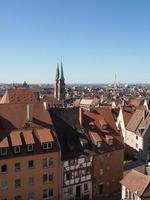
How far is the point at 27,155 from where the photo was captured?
51.7 meters

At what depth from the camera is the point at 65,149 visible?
56.1m

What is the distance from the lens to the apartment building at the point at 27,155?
50.6 meters

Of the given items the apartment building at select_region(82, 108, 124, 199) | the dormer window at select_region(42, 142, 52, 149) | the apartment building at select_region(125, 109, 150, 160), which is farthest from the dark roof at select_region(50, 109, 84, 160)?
the apartment building at select_region(125, 109, 150, 160)

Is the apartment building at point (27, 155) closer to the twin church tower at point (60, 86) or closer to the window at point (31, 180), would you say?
the window at point (31, 180)

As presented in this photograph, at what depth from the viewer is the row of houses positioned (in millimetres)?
51375

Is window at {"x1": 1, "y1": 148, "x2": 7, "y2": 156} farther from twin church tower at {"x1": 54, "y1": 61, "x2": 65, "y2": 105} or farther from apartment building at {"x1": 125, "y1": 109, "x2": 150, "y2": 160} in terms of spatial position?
twin church tower at {"x1": 54, "y1": 61, "x2": 65, "y2": 105}

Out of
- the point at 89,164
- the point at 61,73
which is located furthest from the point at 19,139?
the point at 61,73

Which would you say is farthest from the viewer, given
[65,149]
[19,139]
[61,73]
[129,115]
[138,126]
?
[61,73]

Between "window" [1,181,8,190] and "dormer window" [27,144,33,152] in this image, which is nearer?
"window" [1,181,8,190]

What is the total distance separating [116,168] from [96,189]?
554 centimetres

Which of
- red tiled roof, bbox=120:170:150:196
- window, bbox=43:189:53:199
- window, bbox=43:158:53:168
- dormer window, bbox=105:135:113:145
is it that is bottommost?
window, bbox=43:189:53:199

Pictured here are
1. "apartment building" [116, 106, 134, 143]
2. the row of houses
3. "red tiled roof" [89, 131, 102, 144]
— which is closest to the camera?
the row of houses

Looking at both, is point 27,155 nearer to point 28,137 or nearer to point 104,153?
point 28,137

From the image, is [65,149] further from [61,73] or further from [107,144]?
[61,73]
